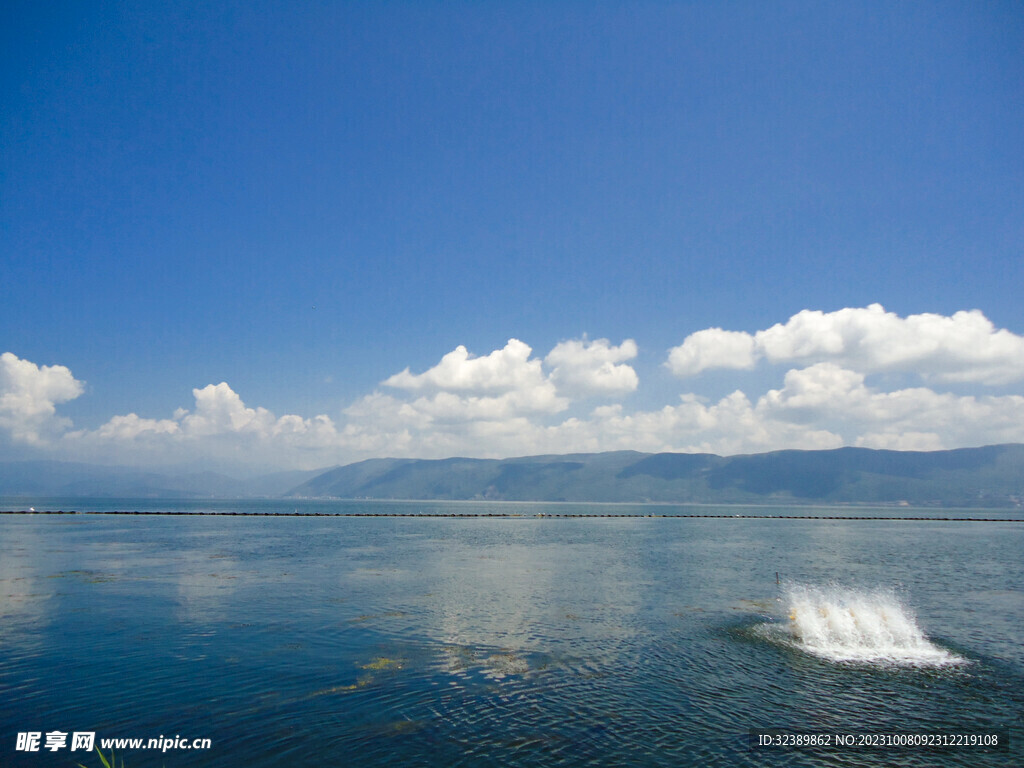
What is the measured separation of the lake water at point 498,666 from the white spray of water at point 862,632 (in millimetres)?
232

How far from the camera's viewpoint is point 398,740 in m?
21.3

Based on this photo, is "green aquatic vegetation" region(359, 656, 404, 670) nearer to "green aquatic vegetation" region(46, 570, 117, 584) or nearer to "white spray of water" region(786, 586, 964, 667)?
"white spray of water" region(786, 586, 964, 667)

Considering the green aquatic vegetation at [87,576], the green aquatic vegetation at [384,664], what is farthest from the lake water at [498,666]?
the green aquatic vegetation at [87,576]

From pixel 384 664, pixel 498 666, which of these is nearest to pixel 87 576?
pixel 384 664

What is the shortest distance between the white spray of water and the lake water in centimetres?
23

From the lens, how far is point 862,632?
38719mm

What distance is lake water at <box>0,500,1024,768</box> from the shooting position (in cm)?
2128

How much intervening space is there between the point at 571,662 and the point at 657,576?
3923 cm

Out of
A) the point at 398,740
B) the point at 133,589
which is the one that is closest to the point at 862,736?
the point at 398,740

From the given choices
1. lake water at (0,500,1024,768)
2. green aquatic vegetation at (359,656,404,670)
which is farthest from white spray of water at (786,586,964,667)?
green aquatic vegetation at (359,656,404,670)

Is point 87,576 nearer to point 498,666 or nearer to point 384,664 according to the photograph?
point 384,664

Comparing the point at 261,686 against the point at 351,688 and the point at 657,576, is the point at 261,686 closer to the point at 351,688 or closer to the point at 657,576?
Result: the point at 351,688

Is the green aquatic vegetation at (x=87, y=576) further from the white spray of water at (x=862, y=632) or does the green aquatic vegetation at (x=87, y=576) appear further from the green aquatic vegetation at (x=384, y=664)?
the white spray of water at (x=862, y=632)

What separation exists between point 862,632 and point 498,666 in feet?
87.3
